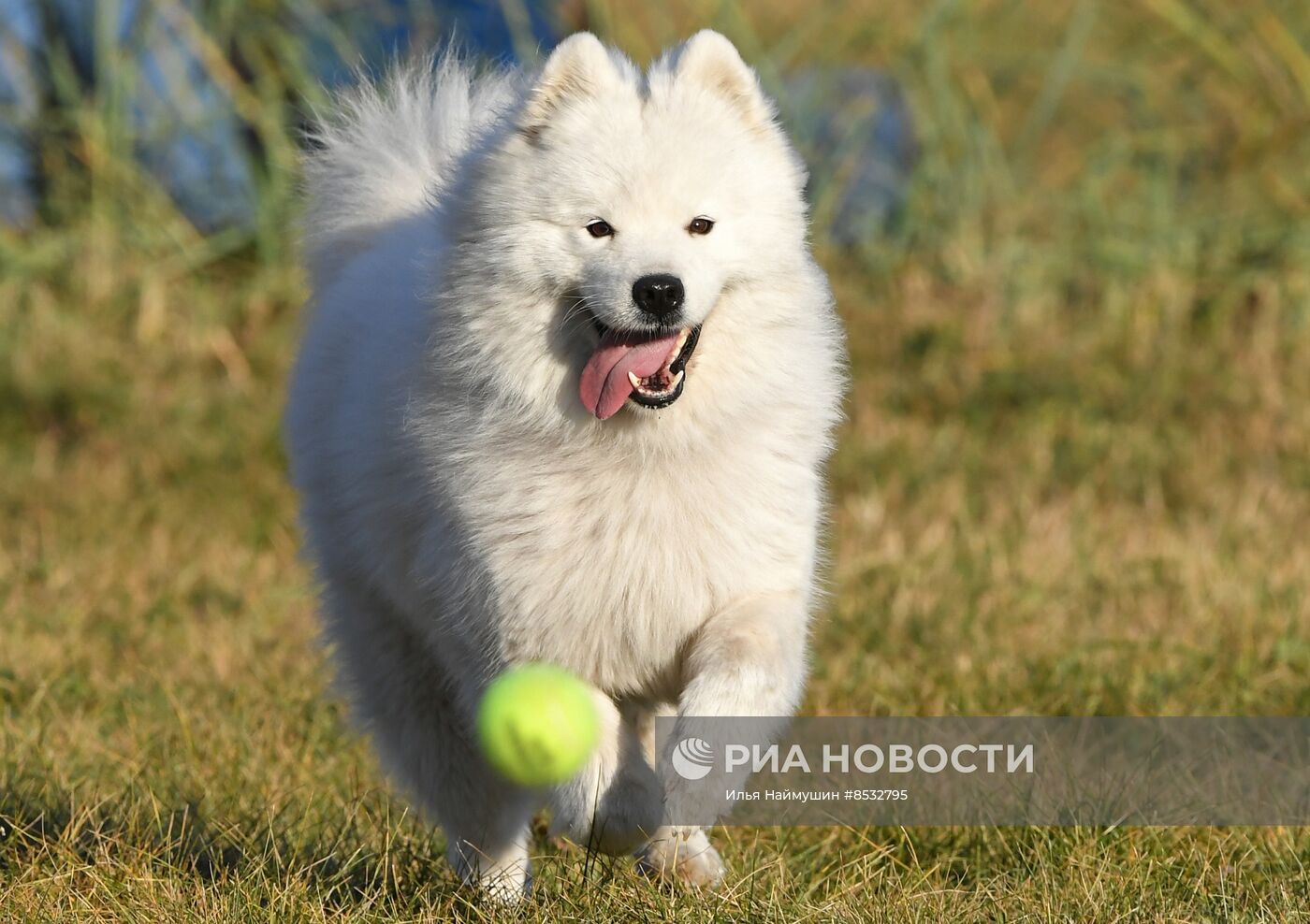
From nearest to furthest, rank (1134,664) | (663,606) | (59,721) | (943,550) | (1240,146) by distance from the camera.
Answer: (663,606), (59,721), (1134,664), (943,550), (1240,146)

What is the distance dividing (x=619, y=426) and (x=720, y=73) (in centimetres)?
79

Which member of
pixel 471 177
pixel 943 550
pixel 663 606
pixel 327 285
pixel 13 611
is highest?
pixel 471 177

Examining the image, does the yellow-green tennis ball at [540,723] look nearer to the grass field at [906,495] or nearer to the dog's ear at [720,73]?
the grass field at [906,495]

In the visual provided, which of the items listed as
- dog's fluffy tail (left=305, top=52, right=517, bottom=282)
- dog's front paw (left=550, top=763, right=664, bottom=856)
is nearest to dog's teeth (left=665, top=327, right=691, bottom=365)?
dog's front paw (left=550, top=763, right=664, bottom=856)

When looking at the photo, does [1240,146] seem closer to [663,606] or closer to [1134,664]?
[1134,664]

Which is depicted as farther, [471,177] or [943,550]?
[943,550]

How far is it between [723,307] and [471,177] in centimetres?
60

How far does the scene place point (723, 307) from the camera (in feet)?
11.4

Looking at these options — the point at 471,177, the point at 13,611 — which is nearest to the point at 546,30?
the point at 13,611

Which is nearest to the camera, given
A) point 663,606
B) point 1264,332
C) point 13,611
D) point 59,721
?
point 663,606

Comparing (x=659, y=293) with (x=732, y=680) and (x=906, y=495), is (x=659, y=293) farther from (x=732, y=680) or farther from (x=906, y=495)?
(x=906, y=495)

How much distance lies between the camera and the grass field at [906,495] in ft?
11.2

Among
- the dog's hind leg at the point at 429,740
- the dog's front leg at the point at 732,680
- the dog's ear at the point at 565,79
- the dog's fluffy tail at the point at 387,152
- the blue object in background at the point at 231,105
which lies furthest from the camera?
the blue object in background at the point at 231,105

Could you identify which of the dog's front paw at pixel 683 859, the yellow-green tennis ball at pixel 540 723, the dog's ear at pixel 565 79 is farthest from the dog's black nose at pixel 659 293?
the dog's front paw at pixel 683 859
